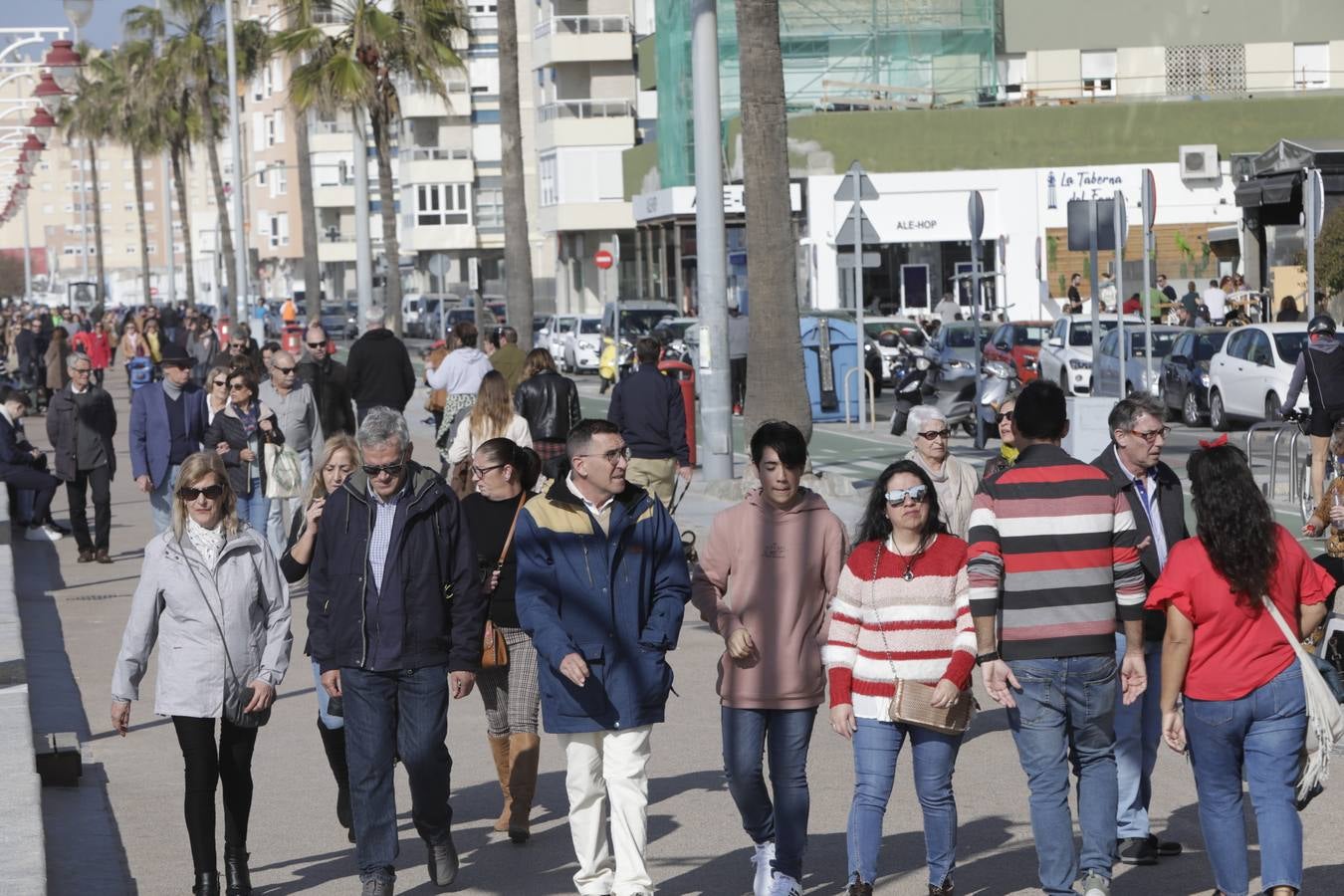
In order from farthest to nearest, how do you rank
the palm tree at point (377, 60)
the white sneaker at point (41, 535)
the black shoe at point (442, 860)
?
the palm tree at point (377, 60) < the white sneaker at point (41, 535) < the black shoe at point (442, 860)

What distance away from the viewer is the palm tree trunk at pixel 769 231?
18.3 meters

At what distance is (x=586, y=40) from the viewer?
74750 millimetres

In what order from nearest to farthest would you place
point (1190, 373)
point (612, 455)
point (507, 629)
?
point (612, 455) < point (507, 629) < point (1190, 373)

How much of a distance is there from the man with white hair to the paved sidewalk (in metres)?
6.88

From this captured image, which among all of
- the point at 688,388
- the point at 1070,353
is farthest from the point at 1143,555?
the point at 1070,353

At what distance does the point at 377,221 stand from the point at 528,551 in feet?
330

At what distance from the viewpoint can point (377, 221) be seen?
105750 millimetres

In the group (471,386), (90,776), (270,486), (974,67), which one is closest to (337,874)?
(90,776)

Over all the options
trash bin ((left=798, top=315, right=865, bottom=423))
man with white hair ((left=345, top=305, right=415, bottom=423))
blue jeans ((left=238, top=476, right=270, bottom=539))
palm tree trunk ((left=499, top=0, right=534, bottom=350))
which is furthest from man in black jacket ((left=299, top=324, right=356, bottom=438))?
palm tree trunk ((left=499, top=0, right=534, bottom=350))

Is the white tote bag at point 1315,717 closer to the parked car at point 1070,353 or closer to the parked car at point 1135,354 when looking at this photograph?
the parked car at point 1135,354

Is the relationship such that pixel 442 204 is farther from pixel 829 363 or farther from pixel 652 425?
pixel 652 425

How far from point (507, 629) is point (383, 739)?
3.48ft

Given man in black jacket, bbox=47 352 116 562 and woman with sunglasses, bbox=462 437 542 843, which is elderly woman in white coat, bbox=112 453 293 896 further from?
man in black jacket, bbox=47 352 116 562

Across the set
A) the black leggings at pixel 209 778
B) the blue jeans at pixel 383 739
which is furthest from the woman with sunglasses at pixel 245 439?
the blue jeans at pixel 383 739
